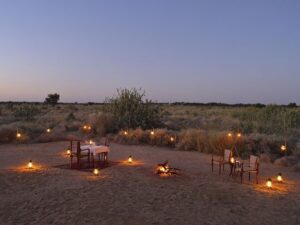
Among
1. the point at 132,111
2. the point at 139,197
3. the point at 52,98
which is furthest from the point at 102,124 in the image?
the point at 52,98

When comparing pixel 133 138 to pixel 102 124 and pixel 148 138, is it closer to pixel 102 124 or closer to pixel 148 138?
pixel 148 138

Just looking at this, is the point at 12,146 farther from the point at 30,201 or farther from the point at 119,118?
the point at 30,201

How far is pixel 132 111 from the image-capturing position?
22.9 metres

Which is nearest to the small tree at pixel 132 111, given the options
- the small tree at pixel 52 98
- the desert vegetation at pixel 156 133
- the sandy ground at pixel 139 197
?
the desert vegetation at pixel 156 133

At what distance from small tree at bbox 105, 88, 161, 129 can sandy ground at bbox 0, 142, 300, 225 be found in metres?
8.94

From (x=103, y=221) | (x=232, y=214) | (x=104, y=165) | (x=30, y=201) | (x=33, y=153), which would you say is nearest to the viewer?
(x=103, y=221)

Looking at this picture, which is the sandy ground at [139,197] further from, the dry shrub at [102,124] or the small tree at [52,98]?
the small tree at [52,98]

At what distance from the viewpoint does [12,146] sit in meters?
17.7

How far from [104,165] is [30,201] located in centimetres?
446

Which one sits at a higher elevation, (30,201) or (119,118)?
(119,118)

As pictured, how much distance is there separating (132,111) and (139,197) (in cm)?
1432

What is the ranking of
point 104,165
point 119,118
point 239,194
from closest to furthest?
point 239,194
point 104,165
point 119,118

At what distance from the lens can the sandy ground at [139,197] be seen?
7.45 metres

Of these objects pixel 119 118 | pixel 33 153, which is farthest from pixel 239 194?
pixel 119 118
